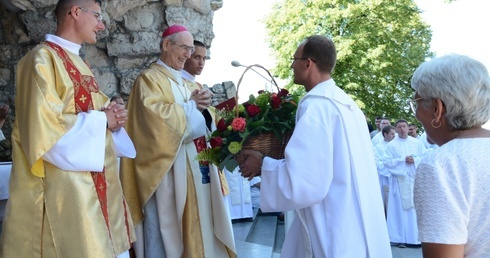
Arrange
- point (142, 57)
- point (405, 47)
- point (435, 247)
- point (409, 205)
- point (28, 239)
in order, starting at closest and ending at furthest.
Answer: point (435, 247) → point (28, 239) → point (142, 57) → point (409, 205) → point (405, 47)

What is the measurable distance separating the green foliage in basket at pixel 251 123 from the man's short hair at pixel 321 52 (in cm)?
31

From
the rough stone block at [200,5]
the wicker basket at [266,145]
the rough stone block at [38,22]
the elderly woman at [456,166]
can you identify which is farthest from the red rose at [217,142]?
the rough stone block at [200,5]

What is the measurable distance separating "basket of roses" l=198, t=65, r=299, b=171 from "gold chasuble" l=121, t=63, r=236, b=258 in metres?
1.35

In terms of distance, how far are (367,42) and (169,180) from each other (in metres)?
20.8

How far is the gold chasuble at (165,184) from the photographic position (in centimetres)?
483

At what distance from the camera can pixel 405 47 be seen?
25703 millimetres

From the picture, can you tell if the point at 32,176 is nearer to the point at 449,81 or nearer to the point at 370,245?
the point at 370,245

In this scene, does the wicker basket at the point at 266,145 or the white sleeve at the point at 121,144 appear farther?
the white sleeve at the point at 121,144

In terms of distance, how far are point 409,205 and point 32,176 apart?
7.45 meters

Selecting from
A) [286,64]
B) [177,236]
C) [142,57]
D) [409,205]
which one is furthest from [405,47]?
[177,236]

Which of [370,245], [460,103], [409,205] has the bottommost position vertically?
[409,205]

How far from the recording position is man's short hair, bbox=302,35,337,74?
3229 mm

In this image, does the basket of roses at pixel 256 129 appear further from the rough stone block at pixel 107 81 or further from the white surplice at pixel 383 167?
the white surplice at pixel 383 167

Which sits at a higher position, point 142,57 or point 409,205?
point 142,57
